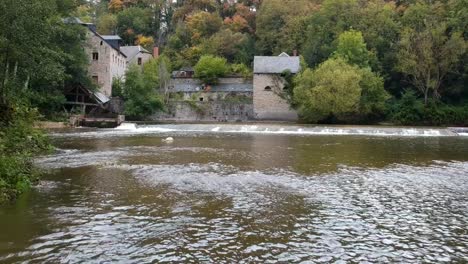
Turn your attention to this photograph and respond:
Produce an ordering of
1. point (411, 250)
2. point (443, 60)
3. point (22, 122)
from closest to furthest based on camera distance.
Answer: point (411, 250) < point (22, 122) < point (443, 60)

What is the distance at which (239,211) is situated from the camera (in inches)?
413

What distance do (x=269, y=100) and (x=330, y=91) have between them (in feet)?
39.9

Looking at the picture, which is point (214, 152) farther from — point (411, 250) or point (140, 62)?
point (140, 62)

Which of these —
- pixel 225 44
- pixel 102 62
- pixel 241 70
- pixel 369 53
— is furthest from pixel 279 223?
pixel 225 44

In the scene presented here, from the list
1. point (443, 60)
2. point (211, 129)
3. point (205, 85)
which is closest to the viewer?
point (211, 129)

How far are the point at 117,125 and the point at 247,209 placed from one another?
34.2m

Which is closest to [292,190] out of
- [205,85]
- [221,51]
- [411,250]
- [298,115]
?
[411,250]

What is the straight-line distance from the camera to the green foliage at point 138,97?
51319 millimetres

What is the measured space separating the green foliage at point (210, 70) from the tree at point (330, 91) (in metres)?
18.3

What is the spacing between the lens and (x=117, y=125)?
1686 inches

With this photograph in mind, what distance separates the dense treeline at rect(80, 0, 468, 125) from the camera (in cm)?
4788

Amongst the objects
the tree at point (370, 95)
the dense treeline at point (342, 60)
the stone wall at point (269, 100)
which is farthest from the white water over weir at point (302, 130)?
the stone wall at point (269, 100)

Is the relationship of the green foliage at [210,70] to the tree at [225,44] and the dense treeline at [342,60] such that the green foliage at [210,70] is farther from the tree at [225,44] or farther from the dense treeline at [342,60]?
the tree at [225,44]

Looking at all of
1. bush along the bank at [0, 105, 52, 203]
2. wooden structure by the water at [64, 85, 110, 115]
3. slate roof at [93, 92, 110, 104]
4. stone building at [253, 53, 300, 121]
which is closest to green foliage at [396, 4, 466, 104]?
stone building at [253, 53, 300, 121]
